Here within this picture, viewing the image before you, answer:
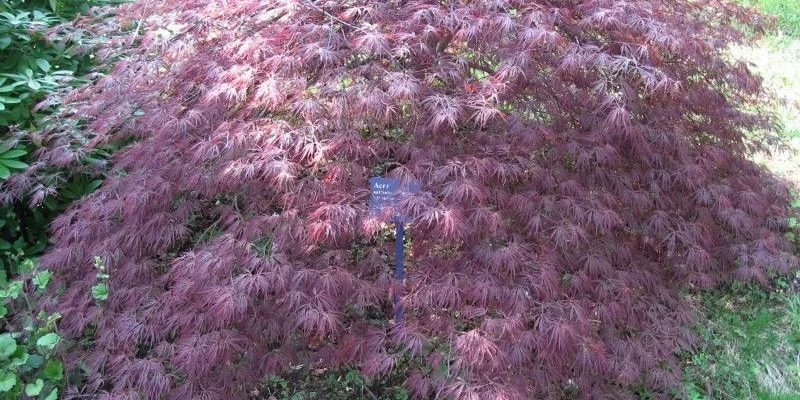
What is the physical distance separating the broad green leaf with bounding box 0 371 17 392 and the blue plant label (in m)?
1.80

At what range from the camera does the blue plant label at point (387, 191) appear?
2242 mm

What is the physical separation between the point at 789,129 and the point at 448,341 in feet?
15.4

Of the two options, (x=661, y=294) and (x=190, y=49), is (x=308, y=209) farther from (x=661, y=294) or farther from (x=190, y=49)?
(x=661, y=294)

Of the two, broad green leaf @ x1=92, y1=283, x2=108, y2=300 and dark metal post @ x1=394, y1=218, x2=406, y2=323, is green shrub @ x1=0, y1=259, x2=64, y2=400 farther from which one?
dark metal post @ x1=394, y1=218, x2=406, y2=323

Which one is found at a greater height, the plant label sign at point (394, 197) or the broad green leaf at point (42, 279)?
the plant label sign at point (394, 197)

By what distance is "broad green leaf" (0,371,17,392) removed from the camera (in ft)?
8.89

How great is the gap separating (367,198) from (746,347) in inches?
94.8

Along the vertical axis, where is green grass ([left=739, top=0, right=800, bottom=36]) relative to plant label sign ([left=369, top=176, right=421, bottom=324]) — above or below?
below

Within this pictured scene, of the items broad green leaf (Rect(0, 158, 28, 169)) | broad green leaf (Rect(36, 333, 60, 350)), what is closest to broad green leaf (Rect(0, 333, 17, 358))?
broad green leaf (Rect(36, 333, 60, 350))

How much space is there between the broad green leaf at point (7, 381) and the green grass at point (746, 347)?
10.1 feet

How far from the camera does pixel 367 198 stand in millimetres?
2320

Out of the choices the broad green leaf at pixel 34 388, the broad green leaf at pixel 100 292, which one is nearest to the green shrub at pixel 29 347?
the broad green leaf at pixel 34 388

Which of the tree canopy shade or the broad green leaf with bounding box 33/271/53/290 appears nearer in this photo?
the tree canopy shade

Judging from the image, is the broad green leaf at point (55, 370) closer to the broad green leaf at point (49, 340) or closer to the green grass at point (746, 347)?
the broad green leaf at point (49, 340)
